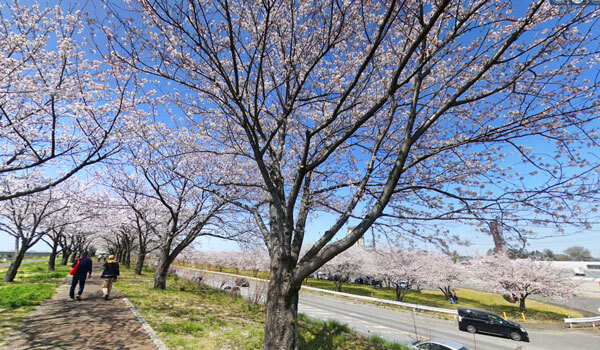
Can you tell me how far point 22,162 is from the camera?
28.6 feet

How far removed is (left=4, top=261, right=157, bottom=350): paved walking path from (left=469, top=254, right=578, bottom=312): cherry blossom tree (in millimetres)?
31761

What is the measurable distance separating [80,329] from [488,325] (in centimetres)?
2183

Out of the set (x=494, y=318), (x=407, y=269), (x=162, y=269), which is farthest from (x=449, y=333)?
(x=162, y=269)

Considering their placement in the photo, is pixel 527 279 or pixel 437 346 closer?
pixel 437 346

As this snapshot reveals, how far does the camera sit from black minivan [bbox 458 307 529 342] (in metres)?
15.9

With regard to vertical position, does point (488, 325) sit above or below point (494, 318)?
below

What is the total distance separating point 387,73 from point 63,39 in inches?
311

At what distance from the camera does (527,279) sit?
25.2m

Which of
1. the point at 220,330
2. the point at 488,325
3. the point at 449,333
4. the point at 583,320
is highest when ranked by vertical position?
the point at 220,330

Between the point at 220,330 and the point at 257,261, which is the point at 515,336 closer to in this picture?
the point at 220,330

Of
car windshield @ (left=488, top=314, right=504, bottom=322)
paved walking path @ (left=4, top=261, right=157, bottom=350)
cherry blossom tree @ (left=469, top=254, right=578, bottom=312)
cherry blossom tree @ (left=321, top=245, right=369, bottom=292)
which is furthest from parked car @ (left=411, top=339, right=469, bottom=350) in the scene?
cherry blossom tree @ (left=321, top=245, right=369, bottom=292)

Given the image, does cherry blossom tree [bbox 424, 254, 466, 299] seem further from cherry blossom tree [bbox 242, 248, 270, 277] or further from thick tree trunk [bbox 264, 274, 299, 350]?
thick tree trunk [bbox 264, 274, 299, 350]

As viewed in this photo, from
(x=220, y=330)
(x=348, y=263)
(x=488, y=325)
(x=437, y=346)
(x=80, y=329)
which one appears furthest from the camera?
(x=348, y=263)

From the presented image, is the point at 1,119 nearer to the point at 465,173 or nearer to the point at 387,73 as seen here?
the point at 387,73
